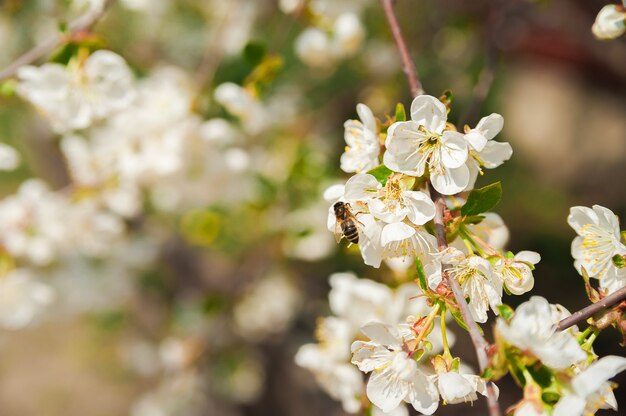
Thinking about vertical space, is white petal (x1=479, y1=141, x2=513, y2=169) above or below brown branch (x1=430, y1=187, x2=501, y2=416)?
above

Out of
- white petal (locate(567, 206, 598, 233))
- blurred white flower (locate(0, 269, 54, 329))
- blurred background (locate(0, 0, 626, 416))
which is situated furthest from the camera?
blurred background (locate(0, 0, 626, 416))

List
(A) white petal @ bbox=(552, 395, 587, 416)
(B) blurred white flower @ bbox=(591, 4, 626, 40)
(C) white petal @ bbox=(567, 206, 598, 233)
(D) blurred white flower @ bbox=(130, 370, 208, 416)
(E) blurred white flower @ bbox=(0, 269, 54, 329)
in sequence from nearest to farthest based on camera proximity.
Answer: (A) white petal @ bbox=(552, 395, 587, 416), (C) white petal @ bbox=(567, 206, 598, 233), (B) blurred white flower @ bbox=(591, 4, 626, 40), (E) blurred white flower @ bbox=(0, 269, 54, 329), (D) blurred white flower @ bbox=(130, 370, 208, 416)

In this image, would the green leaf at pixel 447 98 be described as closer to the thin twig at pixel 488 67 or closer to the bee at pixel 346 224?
the bee at pixel 346 224

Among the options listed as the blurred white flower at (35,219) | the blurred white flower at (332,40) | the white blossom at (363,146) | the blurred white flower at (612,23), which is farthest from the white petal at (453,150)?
the blurred white flower at (35,219)

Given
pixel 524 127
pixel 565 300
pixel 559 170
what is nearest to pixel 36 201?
pixel 565 300

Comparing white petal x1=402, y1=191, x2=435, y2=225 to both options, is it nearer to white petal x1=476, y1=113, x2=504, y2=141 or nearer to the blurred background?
white petal x1=476, y1=113, x2=504, y2=141

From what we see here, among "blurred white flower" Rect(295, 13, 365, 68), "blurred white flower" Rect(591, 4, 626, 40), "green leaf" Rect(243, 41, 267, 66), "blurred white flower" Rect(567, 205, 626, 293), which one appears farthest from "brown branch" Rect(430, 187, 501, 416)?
"blurred white flower" Rect(295, 13, 365, 68)

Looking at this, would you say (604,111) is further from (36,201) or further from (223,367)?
(36,201)
